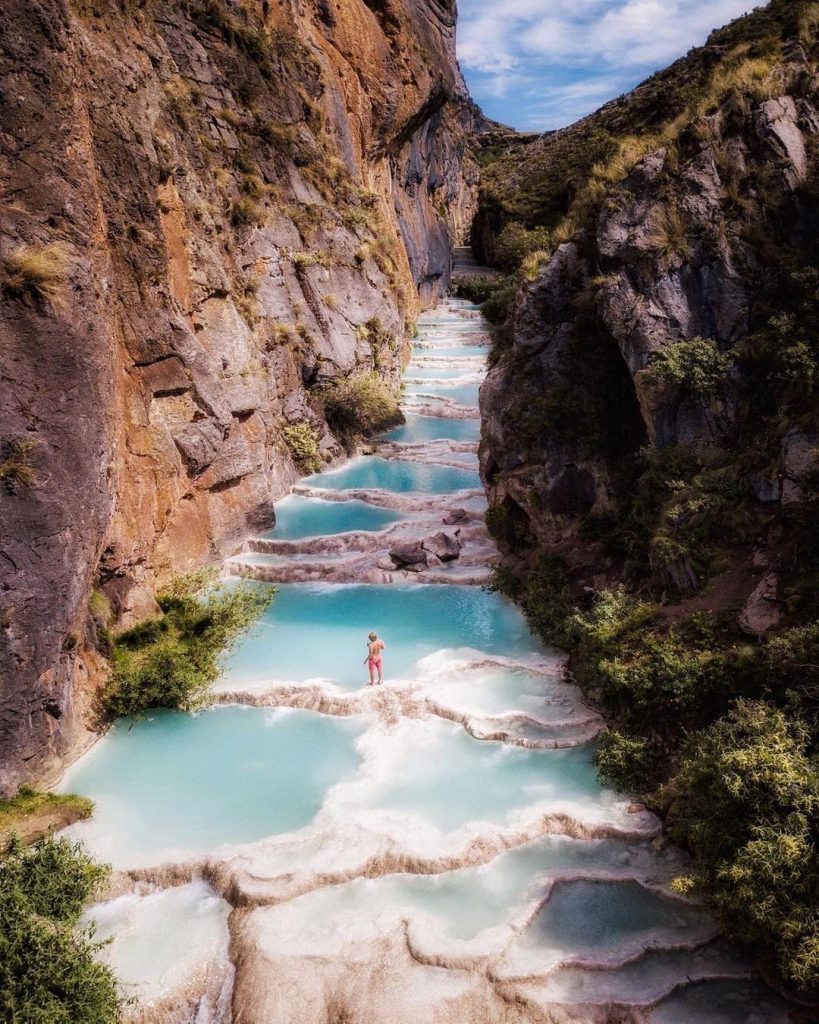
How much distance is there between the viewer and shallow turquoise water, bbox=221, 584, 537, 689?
14.3m

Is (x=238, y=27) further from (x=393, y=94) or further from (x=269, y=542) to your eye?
(x=269, y=542)

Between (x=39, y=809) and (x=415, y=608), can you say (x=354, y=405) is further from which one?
(x=39, y=809)

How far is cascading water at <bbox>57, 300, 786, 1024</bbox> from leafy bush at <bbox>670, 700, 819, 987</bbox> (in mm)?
860

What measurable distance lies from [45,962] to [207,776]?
4429 millimetres

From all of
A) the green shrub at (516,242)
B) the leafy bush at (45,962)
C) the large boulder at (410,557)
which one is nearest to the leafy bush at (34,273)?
the leafy bush at (45,962)

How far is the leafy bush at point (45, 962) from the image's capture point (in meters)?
6.80

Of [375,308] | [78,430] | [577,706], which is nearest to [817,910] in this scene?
[577,706]

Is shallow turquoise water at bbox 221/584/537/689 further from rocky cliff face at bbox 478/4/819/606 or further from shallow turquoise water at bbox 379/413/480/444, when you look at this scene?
shallow turquoise water at bbox 379/413/480/444

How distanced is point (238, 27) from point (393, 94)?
1403cm

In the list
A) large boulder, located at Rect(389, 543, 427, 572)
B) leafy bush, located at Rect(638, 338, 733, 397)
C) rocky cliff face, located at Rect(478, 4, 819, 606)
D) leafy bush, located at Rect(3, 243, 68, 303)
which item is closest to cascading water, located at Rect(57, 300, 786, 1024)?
large boulder, located at Rect(389, 543, 427, 572)

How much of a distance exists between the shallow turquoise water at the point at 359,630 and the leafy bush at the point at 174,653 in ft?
2.04

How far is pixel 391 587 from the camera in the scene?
18.0 meters

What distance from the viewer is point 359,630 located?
51.9 ft

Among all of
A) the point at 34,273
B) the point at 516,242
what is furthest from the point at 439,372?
the point at 34,273
